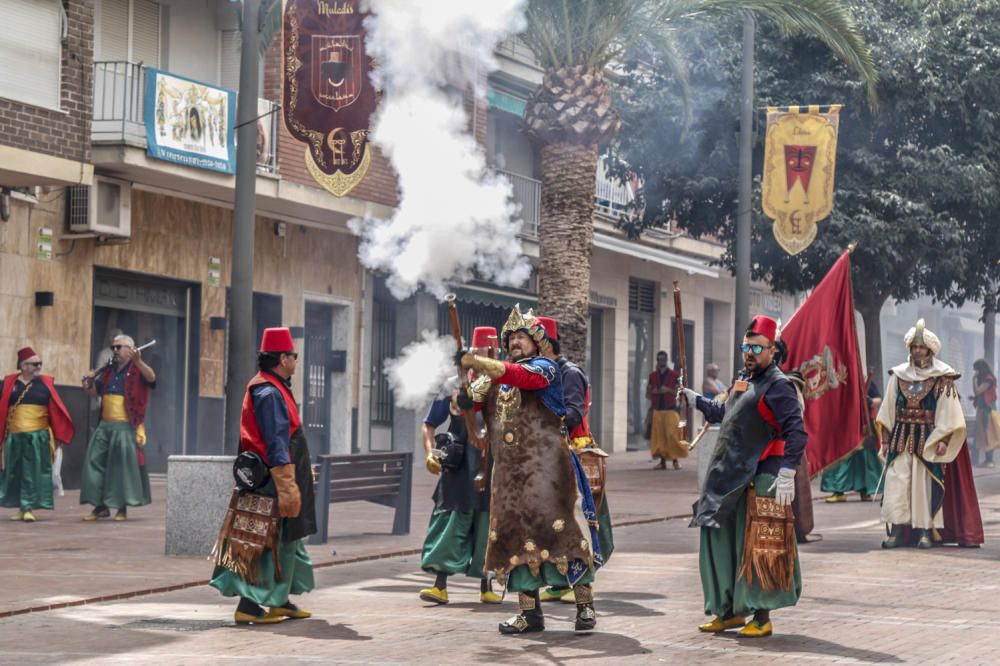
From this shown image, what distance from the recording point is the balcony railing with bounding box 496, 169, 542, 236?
3025 centimetres

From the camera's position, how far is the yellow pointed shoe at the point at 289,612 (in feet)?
32.6

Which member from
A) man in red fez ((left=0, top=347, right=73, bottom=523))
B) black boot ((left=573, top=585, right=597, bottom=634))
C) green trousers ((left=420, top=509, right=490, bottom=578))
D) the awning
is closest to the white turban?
green trousers ((left=420, top=509, right=490, bottom=578))

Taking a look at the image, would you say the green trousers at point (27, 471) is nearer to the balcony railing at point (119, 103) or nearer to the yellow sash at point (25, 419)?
the yellow sash at point (25, 419)

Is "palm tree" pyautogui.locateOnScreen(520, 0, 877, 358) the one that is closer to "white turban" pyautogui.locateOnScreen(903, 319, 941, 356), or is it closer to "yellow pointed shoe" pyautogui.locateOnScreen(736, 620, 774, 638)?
"white turban" pyautogui.locateOnScreen(903, 319, 941, 356)

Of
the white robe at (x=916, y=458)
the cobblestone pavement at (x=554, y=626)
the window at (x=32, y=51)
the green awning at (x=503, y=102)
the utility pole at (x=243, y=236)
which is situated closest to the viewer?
the cobblestone pavement at (x=554, y=626)

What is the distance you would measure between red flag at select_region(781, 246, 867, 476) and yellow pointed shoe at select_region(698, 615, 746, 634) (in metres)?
5.79

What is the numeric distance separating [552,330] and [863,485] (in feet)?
39.4

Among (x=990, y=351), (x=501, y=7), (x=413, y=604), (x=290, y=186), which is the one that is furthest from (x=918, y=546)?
(x=990, y=351)

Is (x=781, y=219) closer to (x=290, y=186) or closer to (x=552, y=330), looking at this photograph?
(x=290, y=186)

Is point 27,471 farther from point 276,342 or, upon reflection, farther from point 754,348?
point 754,348

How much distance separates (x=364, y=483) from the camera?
15.4 meters

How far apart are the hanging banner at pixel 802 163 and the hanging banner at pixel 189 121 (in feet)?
23.5

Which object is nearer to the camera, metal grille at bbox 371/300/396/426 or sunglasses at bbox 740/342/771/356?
sunglasses at bbox 740/342/771/356

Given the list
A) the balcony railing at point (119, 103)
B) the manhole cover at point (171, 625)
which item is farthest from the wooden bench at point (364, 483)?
the balcony railing at point (119, 103)
